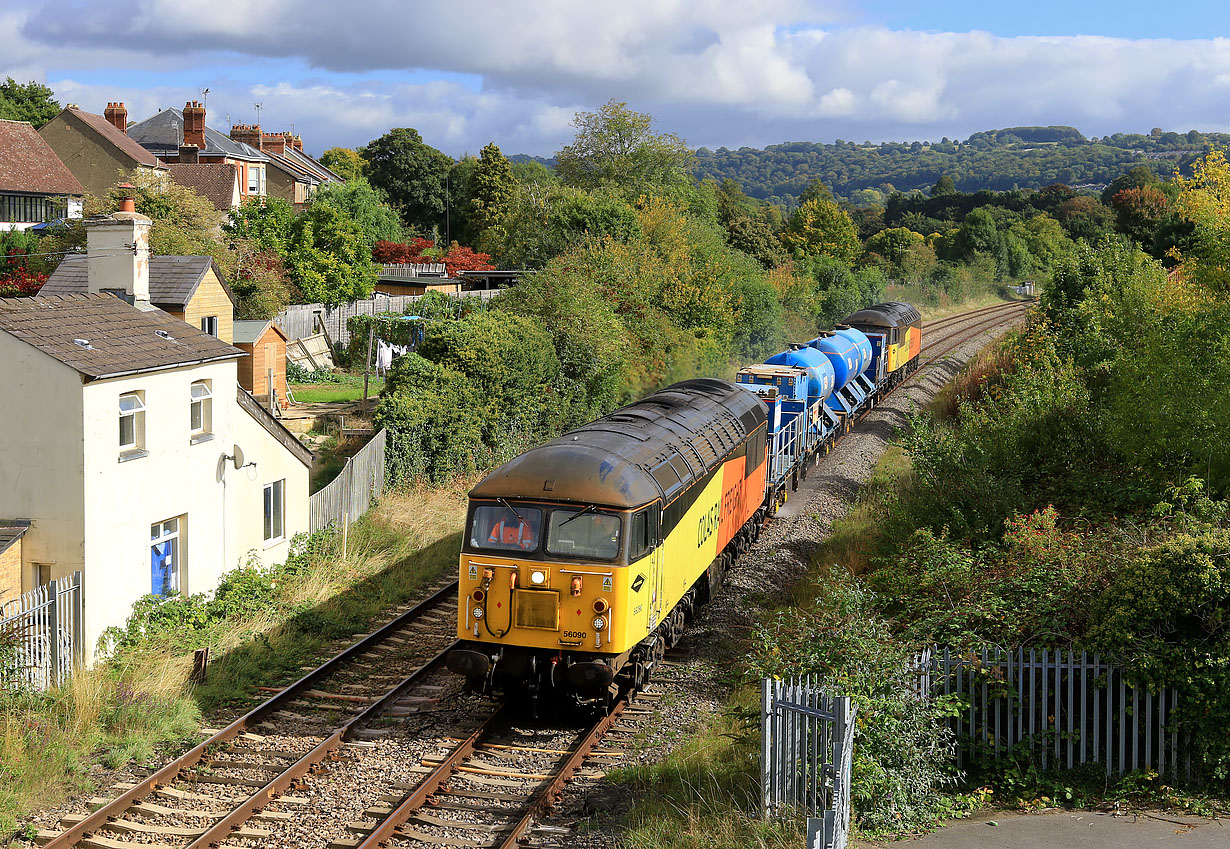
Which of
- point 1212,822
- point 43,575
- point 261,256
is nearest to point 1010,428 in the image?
point 1212,822

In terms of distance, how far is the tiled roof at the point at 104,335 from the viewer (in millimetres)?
14758

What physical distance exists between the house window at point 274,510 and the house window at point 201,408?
196 centimetres

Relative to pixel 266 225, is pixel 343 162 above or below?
above

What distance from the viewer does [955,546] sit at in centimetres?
1405

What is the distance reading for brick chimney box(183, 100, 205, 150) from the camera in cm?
6347

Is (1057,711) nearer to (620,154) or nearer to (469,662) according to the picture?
(469,662)

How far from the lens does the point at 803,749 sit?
8.92 metres

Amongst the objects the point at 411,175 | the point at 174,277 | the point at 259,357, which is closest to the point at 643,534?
the point at 174,277

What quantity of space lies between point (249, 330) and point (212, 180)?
89.3 feet

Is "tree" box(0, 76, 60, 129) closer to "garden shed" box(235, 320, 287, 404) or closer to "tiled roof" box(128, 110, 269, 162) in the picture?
"tiled roof" box(128, 110, 269, 162)

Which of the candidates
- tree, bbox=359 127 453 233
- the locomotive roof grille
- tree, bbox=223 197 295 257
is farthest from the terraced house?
tree, bbox=359 127 453 233

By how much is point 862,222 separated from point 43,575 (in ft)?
393

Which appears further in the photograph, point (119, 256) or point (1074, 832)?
point (119, 256)

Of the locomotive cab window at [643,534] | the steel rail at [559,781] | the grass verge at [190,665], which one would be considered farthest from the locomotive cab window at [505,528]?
the grass verge at [190,665]
